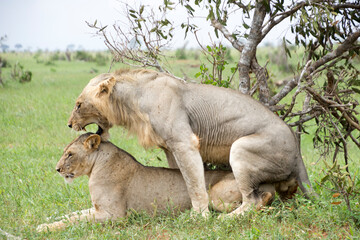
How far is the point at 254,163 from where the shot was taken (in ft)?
17.4

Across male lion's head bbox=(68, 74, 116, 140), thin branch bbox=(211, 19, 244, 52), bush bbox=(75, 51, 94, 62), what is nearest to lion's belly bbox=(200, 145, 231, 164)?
male lion's head bbox=(68, 74, 116, 140)

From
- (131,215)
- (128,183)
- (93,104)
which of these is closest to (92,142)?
(93,104)

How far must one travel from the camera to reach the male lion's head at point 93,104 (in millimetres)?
5504

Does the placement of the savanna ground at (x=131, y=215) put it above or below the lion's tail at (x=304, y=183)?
below

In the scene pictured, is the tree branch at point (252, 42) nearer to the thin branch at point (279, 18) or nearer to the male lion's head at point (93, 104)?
the thin branch at point (279, 18)

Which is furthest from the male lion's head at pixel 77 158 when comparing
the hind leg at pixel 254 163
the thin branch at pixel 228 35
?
the thin branch at pixel 228 35

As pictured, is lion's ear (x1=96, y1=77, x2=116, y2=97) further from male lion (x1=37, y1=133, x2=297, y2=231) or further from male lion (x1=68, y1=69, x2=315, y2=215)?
male lion (x1=37, y1=133, x2=297, y2=231)

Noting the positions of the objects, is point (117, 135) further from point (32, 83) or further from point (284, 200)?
point (32, 83)

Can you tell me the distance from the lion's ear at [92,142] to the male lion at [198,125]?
194mm

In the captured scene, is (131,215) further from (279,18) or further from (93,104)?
(279,18)

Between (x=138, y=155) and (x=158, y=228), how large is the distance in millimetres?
Result: 4189

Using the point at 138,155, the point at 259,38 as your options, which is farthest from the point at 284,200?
the point at 138,155

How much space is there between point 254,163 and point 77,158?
189 cm

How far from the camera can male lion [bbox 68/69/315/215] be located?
17.3 ft
